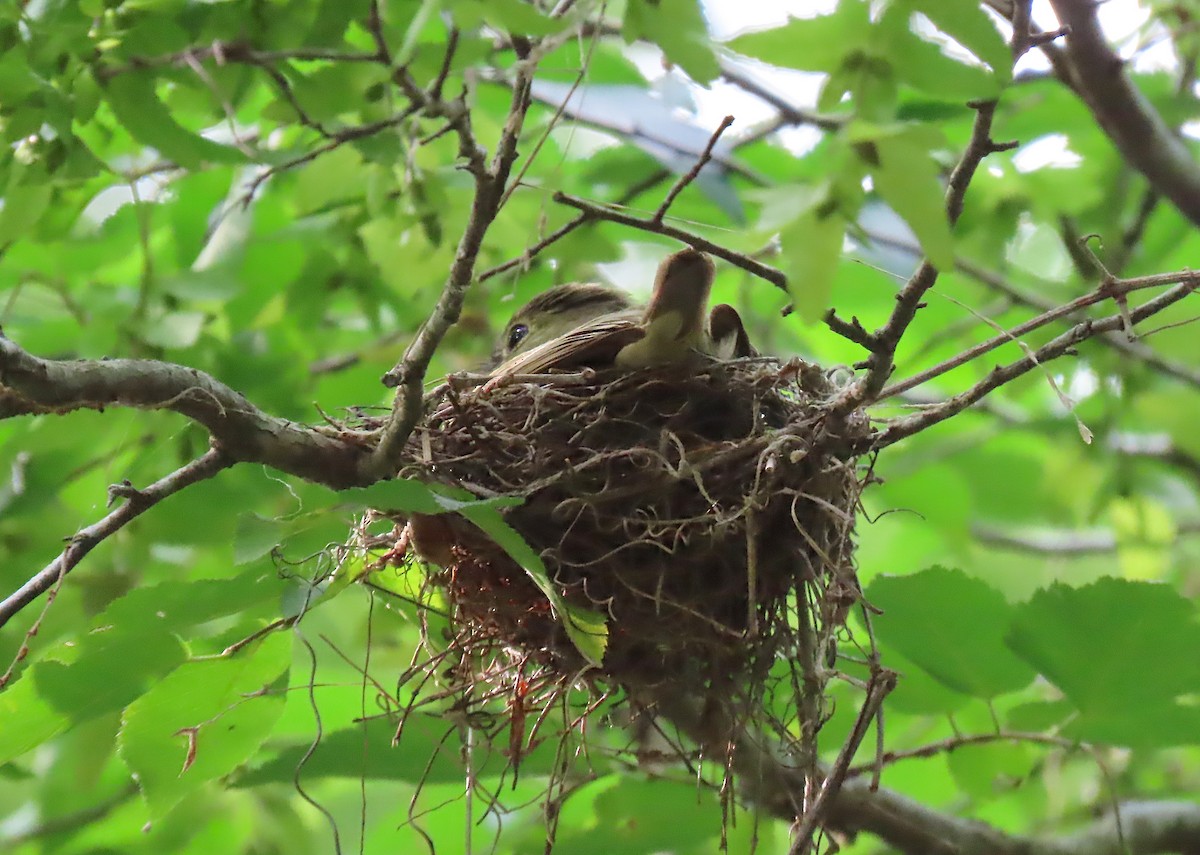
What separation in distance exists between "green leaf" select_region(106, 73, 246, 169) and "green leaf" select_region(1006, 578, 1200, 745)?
5.60 ft

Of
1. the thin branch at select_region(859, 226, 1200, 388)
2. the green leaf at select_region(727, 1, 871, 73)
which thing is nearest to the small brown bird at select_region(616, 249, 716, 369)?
the green leaf at select_region(727, 1, 871, 73)

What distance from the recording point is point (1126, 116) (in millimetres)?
2656

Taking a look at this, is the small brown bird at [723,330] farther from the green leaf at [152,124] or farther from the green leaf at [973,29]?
the green leaf at [973,29]

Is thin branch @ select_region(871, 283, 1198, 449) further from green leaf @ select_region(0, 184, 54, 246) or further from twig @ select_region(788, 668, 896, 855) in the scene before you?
green leaf @ select_region(0, 184, 54, 246)

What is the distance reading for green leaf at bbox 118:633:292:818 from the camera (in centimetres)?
180

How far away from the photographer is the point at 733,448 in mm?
1990

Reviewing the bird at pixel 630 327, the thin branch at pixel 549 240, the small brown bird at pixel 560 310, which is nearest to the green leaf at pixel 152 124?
the thin branch at pixel 549 240

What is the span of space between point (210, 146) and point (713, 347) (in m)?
1.02

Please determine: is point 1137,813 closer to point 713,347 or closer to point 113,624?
point 713,347

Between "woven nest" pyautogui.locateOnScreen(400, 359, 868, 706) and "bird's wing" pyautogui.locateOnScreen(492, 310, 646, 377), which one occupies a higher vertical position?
"bird's wing" pyautogui.locateOnScreen(492, 310, 646, 377)

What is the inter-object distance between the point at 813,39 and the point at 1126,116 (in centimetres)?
195

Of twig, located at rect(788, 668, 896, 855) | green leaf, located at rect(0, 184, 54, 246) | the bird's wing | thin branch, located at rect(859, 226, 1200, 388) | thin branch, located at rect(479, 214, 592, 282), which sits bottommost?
twig, located at rect(788, 668, 896, 855)

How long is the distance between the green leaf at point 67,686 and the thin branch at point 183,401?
1.05 feet

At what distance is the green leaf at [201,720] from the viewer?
5.89ft
